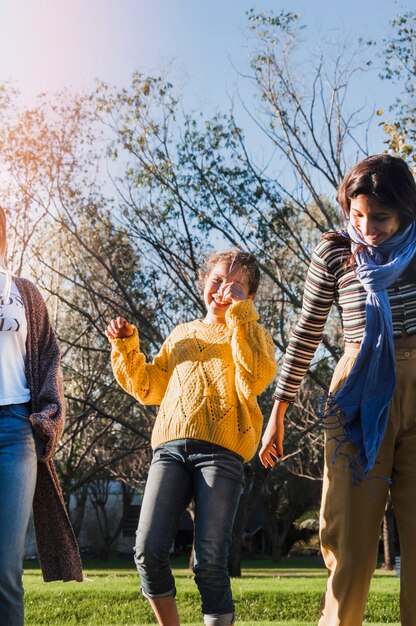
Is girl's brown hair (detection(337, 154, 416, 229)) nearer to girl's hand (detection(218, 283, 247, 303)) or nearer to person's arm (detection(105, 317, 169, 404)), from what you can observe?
girl's hand (detection(218, 283, 247, 303))

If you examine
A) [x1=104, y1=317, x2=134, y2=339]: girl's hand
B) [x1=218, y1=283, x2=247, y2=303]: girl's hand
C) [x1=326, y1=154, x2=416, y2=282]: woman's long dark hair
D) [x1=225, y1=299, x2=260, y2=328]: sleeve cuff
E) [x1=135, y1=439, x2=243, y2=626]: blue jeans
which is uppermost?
[x1=326, y1=154, x2=416, y2=282]: woman's long dark hair

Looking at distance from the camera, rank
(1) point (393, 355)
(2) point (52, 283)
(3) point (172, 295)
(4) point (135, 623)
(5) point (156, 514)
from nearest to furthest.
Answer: (1) point (393, 355)
(5) point (156, 514)
(4) point (135, 623)
(3) point (172, 295)
(2) point (52, 283)

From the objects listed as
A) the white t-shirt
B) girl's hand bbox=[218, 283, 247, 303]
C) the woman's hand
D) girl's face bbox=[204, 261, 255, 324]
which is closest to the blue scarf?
the woman's hand

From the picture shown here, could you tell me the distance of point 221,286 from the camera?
461 cm

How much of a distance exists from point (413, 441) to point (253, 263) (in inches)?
69.2

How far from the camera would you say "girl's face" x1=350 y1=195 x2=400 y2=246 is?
11.2ft

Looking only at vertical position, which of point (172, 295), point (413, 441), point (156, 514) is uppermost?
point (172, 295)

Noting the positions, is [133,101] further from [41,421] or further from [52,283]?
[41,421]

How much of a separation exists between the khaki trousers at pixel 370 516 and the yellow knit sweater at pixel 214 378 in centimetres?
99

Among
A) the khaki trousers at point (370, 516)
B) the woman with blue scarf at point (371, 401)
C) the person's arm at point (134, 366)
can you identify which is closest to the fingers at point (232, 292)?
the person's arm at point (134, 366)

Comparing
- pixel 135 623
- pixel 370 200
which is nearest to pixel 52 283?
pixel 135 623

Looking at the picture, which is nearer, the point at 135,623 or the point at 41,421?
the point at 41,421

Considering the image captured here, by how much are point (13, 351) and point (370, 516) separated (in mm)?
Answer: 1771

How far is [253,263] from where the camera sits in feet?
15.7
